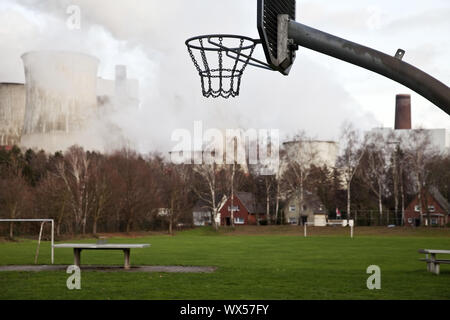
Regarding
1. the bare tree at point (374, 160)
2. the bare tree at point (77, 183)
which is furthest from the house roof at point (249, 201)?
the bare tree at point (77, 183)

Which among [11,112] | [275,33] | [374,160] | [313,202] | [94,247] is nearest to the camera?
[275,33]

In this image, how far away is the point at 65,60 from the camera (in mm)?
47375

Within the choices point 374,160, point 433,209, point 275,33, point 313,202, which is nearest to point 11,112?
point 313,202

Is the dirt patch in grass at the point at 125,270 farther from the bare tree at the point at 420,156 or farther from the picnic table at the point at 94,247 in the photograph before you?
the bare tree at the point at 420,156

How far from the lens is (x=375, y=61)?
22.7ft

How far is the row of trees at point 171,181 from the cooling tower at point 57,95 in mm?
2521

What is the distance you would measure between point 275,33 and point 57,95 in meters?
43.4

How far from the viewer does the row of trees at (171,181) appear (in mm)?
45750

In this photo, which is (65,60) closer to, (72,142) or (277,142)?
(72,142)

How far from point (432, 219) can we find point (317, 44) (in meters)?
63.9

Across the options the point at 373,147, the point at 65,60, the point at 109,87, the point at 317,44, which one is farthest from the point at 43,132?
the point at 317,44

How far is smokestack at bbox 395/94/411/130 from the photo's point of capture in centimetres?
7269

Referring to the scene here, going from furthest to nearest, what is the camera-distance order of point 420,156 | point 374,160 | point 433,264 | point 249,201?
point 249,201
point 374,160
point 420,156
point 433,264

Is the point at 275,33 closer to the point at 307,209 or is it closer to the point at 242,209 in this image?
the point at 242,209
